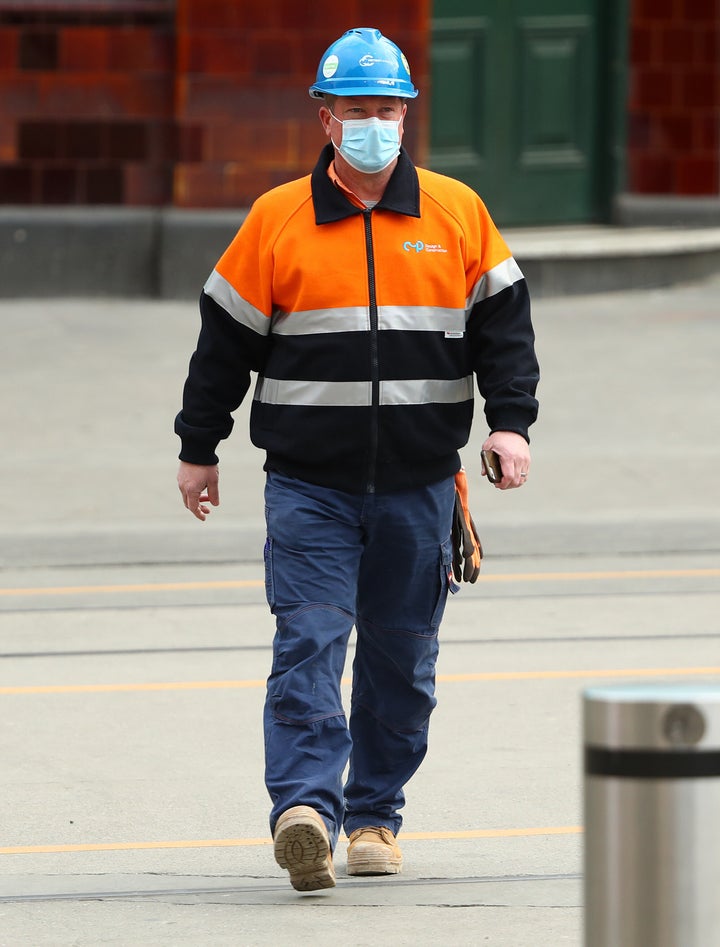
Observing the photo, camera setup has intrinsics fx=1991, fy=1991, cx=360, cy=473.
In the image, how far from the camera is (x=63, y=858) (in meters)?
4.98

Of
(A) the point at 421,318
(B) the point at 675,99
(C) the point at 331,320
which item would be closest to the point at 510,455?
(A) the point at 421,318

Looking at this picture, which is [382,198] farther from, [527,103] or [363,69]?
[527,103]

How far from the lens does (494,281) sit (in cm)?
480

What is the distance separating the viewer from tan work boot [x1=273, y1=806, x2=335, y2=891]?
4434 millimetres

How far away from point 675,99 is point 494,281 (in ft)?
39.8

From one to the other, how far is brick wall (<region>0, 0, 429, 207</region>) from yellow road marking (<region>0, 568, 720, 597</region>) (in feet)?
21.6

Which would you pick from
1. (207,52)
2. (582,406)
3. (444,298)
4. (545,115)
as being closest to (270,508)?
(444,298)

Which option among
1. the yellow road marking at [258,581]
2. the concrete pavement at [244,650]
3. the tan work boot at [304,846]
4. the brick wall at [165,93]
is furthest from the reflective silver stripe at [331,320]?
the brick wall at [165,93]

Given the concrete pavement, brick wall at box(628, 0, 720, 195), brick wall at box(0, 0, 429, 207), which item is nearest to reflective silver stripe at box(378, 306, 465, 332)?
the concrete pavement

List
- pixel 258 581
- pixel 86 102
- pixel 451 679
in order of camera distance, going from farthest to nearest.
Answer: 1. pixel 86 102
2. pixel 258 581
3. pixel 451 679

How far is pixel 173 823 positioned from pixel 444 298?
1.59m

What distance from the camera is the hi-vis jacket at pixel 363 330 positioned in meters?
4.70

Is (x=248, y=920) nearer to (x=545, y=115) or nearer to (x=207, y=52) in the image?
(x=207, y=52)

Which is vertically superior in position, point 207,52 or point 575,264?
point 207,52
